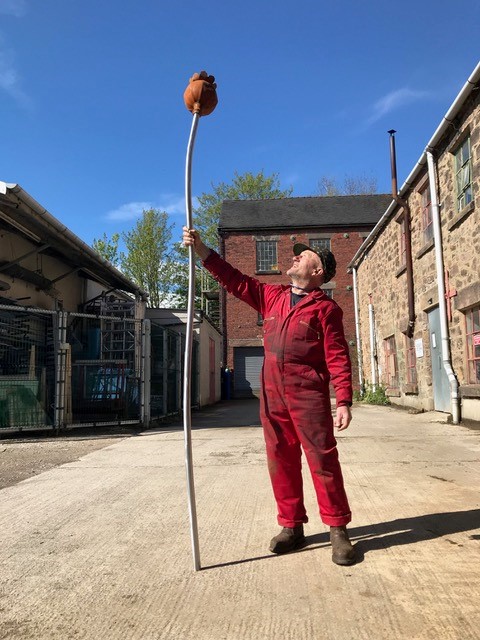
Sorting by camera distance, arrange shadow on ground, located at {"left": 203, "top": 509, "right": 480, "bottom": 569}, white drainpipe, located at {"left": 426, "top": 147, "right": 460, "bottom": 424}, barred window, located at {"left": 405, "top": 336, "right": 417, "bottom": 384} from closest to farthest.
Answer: shadow on ground, located at {"left": 203, "top": 509, "right": 480, "bottom": 569}
white drainpipe, located at {"left": 426, "top": 147, "right": 460, "bottom": 424}
barred window, located at {"left": 405, "top": 336, "right": 417, "bottom": 384}

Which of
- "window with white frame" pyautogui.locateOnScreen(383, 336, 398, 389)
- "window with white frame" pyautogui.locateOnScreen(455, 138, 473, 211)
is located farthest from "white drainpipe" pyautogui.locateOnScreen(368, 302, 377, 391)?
"window with white frame" pyautogui.locateOnScreen(455, 138, 473, 211)

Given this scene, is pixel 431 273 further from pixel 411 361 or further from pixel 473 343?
pixel 411 361

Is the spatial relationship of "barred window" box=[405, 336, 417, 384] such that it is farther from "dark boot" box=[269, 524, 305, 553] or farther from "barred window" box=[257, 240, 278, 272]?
"barred window" box=[257, 240, 278, 272]

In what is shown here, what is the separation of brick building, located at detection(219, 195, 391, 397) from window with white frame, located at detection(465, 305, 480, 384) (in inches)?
644

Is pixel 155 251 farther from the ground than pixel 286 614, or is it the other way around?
pixel 155 251

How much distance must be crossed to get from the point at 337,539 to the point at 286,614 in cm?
70

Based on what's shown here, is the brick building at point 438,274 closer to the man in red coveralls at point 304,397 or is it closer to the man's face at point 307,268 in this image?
the man's face at point 307,268

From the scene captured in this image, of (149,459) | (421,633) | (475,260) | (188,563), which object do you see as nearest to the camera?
(421,633)

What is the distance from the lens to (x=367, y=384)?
18.9 meters

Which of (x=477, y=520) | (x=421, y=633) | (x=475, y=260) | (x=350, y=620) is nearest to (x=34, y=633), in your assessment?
(x=350, y=620)

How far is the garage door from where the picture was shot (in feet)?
87.5

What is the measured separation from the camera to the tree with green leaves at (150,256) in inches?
1497

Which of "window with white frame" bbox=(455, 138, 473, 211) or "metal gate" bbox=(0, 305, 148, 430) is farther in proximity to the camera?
"window with white frame" bbox=(455, 138, 473, 211)

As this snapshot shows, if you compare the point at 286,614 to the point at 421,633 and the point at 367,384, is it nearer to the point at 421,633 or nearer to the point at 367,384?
the point at 421,633
